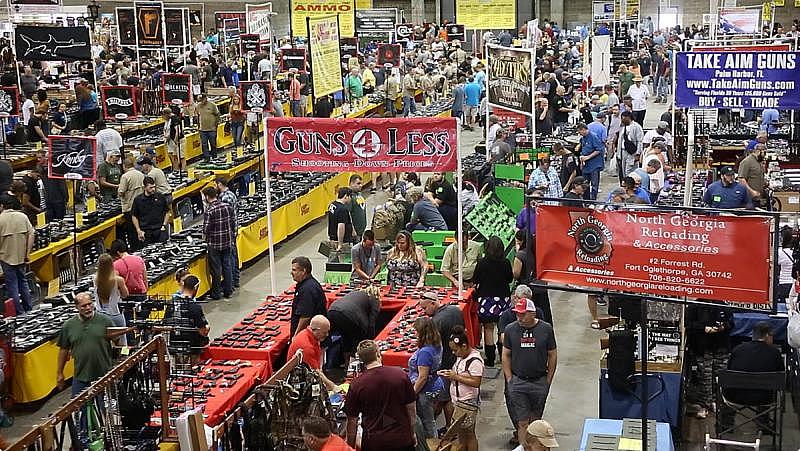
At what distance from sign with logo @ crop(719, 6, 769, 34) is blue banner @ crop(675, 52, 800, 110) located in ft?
52.7

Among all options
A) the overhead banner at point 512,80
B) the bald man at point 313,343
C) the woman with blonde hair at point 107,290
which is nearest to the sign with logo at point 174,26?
the overhead banner at point 512,80

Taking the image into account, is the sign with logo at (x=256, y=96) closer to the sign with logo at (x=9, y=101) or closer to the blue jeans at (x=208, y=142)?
the blue jeans at (x=208, y=142)

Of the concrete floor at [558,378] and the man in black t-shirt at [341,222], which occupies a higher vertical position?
the man in black t-shirt at [341,222]

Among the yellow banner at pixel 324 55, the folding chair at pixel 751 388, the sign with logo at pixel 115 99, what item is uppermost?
the yellow banner at pixel 324 55

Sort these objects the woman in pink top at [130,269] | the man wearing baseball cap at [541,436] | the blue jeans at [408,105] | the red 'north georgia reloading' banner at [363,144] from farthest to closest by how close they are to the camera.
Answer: the blue jeans at [408,105], the woman in pink top at [130,269], the red 'north georgia reloading' banner at [363,144], the man wearing baseball cap at [541,436]

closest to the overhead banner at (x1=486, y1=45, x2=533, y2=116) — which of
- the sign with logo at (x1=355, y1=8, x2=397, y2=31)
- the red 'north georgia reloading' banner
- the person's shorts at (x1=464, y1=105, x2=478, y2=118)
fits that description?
the red 'north georgia reloading' banner

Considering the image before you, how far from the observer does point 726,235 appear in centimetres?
675

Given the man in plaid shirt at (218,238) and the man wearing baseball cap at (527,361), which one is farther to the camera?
the man in plaid shirt at (218,238)

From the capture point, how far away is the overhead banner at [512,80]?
1612 cm

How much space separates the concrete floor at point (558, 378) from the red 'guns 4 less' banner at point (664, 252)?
101 inches

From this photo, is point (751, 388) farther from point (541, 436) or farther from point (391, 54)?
point (391, 54)

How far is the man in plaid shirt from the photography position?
1286cm

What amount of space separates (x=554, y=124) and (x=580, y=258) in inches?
644

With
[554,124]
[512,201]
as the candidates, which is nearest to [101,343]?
[512,201]
